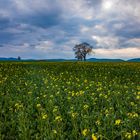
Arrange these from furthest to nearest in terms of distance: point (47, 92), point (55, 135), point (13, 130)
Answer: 1. point (47, 92)
2. point (13, 130)
3. point (55, 135)

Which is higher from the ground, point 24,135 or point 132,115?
point 132,115

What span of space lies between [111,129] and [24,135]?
8.17 ft

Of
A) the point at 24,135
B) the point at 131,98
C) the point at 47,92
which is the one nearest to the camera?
the point at 24,135

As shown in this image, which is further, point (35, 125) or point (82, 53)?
point (82, 53)

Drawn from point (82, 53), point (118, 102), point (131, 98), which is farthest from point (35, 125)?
point (82, 53)

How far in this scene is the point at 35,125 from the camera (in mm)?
10312

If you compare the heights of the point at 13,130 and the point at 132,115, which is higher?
the point at 132,115

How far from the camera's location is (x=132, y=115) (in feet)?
30.2

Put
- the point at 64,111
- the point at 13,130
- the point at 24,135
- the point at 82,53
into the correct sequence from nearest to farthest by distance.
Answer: the point at 24,135 < the point at 13,130 < the point at 64,111 < the point at 82,53

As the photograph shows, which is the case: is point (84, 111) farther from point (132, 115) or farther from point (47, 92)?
point (47, 92)

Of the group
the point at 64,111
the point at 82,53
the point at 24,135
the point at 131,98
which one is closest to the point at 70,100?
the point at 64,111

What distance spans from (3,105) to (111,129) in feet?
20.7

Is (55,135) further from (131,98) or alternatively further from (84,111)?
(131,98)

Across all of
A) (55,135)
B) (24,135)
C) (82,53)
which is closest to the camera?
(55,135)
